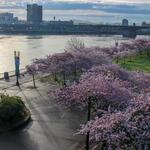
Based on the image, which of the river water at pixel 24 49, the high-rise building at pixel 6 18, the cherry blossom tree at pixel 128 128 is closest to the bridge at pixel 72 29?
the river water at pixel 24 49

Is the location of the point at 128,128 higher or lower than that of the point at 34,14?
higher

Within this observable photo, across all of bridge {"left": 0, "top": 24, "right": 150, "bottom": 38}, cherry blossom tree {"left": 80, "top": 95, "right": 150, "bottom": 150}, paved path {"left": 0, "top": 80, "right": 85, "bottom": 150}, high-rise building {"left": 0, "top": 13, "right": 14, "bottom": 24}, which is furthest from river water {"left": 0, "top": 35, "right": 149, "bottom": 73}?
cherry blossom tree {"left": 80, "top": 95, "right": 150, "bottom": 150}

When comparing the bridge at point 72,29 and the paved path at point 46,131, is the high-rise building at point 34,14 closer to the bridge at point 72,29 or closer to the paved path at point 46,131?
the bridge at point 72,29

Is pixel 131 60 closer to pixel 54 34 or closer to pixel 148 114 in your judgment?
pixel 148 114

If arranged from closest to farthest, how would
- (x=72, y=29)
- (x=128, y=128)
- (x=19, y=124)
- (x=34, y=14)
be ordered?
(x=128, y=128)
(x=19, y=124)
(x=72, y=29)
(x=34, y=14)

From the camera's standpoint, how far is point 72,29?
144 metres

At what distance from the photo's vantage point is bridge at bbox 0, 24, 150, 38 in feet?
457

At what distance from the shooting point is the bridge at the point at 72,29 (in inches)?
5487

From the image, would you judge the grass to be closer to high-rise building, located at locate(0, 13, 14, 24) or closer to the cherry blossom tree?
the cherry blossom tree

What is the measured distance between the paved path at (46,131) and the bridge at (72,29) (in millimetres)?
108897

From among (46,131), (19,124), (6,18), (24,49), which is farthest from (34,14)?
(46,131)

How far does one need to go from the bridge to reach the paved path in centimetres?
10890

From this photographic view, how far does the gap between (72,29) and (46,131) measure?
398 feet

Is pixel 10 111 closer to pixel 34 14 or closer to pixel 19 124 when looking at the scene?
pixel 19 124
